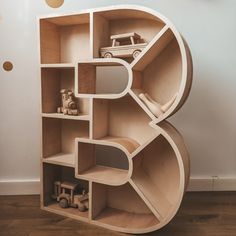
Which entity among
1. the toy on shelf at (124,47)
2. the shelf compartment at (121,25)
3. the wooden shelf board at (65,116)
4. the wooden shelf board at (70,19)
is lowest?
the wooden shelf board at (65,116)

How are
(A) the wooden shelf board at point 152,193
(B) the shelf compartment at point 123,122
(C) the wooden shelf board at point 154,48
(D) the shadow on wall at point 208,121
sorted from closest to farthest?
(C) the wooden shelf board at point 154,48
(A) the wooden shelf board at point 152,193
(B) the shelf compartment at point 123,122
(D) the shadow on wall at point 208,121

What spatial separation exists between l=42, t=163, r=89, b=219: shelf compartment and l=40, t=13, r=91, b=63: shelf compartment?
600 mm

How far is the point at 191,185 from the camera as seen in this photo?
1.53 meters

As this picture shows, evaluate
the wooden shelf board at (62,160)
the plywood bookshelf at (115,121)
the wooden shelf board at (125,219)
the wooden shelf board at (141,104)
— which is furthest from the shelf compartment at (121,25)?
the wooden shelf board at (125,219)

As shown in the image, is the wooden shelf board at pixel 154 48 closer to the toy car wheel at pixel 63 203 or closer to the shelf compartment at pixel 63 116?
the shelf compartment at pixel 63 116

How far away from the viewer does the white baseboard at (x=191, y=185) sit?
148 centimetres

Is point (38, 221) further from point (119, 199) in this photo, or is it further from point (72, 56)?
point (72, 56)

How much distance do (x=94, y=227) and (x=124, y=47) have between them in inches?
33.7

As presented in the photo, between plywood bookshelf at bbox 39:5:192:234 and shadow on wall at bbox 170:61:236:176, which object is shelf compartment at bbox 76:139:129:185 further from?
shadow on wall at bbox 170:61:236:176

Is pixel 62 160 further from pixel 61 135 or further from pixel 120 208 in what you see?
pixel 120 208

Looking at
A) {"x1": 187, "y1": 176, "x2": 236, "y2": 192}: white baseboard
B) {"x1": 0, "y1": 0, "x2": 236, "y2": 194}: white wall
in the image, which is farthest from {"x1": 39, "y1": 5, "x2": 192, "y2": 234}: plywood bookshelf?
{"x1": 187, "y1": 176, "x2": 236, "y2": 192}: white baseboard

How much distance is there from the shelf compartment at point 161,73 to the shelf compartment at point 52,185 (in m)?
0.67

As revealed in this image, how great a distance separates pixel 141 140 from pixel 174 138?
0.25 m

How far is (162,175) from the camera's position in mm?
1240
